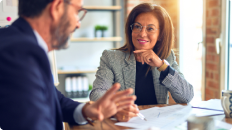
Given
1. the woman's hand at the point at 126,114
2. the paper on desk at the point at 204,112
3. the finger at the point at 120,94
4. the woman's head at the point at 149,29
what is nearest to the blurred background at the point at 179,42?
the woman's head at the point at 149,29

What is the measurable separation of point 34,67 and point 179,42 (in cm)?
279

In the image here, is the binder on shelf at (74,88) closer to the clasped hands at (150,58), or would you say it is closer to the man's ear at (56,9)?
the clasped hands at (150,58)

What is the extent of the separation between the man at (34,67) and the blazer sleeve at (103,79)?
482 mm

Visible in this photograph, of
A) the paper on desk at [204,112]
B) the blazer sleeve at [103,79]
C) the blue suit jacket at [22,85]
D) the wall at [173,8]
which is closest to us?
the blue suit jacket at [22,85]

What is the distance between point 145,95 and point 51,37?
0.96 m

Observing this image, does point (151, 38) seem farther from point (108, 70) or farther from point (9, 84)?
point (9, 84)

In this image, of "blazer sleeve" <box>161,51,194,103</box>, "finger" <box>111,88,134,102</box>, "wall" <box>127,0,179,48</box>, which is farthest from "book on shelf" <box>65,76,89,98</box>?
"finger" <box>111,88,134,102</box>

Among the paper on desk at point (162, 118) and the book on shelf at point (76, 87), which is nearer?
the paper on desk at point (162, 118)

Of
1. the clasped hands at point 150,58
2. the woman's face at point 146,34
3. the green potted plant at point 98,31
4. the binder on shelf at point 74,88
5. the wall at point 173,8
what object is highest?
the wall at point 173,8

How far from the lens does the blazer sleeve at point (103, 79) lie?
4.52 ft

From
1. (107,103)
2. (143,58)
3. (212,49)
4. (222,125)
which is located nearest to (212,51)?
(212,49)

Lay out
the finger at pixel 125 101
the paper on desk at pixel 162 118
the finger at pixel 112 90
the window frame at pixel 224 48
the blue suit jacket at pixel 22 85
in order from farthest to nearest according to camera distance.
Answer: the window frame at pixel 224 48 < the paper on desk at pixel 162 118 < the finger at pixel 125 101 < the finger at pixel 112 90 < the blue suit jacket at pixel 22 85

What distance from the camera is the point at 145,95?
1.62 metres

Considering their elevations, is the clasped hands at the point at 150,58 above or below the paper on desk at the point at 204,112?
above
